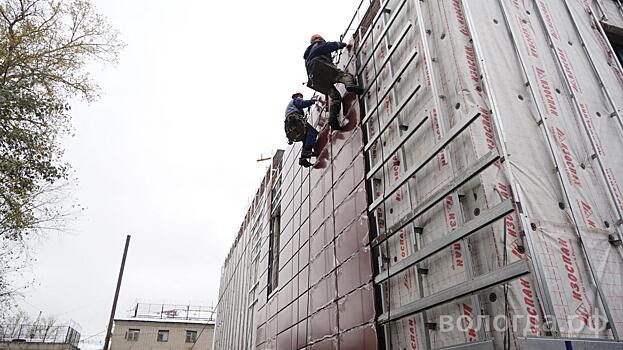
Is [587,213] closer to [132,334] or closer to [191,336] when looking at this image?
[191,336]

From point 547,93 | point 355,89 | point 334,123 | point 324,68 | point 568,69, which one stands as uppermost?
point 324,68

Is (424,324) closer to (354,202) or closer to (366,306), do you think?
(366,306)

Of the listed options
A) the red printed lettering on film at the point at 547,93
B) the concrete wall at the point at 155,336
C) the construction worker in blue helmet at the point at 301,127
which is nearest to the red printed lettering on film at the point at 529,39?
the red printed lettering on film at the point at 547,93

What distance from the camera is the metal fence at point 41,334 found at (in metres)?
31.2

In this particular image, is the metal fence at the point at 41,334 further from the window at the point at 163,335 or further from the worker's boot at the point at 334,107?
the worker's boot at the point at 334,107

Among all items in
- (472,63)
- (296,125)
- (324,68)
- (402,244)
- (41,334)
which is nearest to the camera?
(472,63)

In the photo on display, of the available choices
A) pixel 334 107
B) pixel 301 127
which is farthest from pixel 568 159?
pixel 301 127

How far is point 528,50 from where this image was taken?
15.1 ft

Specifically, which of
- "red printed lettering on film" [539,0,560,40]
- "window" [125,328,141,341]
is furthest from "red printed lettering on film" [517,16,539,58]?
"window" [125,328,141,341]

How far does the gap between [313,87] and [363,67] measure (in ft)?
3.20

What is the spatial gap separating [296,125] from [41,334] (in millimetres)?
34449

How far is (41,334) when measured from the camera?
3244 centimetres

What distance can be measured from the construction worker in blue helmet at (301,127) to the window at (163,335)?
3303 centimetres

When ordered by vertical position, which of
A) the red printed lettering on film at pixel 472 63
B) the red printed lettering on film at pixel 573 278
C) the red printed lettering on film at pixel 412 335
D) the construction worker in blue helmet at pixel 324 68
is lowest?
the red printed lettering on film at pixel 412 335
